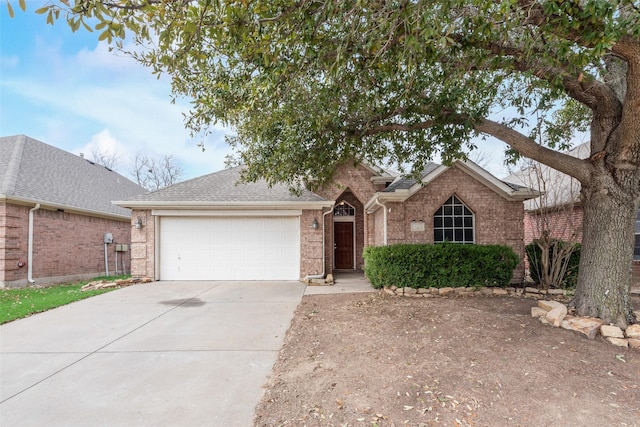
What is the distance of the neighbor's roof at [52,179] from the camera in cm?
1115

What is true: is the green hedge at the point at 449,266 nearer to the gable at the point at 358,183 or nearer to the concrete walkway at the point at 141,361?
the concrete walkway at the point at 141,361

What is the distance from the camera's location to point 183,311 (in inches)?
281

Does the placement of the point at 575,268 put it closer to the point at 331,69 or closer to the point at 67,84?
the point at 331,69

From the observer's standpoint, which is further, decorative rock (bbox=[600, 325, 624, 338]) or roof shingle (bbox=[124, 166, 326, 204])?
roof shingle (bbox=[124, 166, 326, 204])

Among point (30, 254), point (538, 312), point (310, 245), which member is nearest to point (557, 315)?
point (538, 312)

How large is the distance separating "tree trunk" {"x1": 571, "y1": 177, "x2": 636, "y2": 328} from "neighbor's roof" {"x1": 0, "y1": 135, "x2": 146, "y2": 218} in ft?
49.1

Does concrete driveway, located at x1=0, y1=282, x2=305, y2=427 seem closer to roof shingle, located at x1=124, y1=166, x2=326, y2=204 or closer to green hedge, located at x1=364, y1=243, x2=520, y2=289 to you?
green hedge, located at x1=364, y1=243, x2=520, y2=289

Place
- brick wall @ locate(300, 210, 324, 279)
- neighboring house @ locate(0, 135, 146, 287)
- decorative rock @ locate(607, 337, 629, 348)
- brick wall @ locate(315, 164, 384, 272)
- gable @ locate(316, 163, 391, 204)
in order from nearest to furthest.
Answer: decorative rock @ locate(607, 337, 629, 348)
neighboring house @ locate(0, 135, 146, 287)
brick wall @ locate(300, 210, 324, 279)
brick wall @ locate(315, 164, 384, 272)
gable @ locate(316, 163, 391, 204)

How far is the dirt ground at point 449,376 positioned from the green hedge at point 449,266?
2373 millimetres

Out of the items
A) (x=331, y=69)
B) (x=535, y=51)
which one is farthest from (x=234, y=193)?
(x=535, y=51)

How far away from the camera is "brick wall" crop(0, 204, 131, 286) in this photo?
33.8 ft

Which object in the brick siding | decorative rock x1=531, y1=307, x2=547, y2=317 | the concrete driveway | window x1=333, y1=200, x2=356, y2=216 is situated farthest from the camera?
window x1=333, y1=200, x2=356, y2=216

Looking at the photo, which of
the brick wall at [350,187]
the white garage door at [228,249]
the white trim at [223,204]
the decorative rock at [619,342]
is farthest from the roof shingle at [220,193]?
the decorative rock at [619,342]

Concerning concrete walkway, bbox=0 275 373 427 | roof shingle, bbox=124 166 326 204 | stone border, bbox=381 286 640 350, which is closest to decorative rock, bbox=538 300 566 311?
stone border, bbox=381 286 640 350
